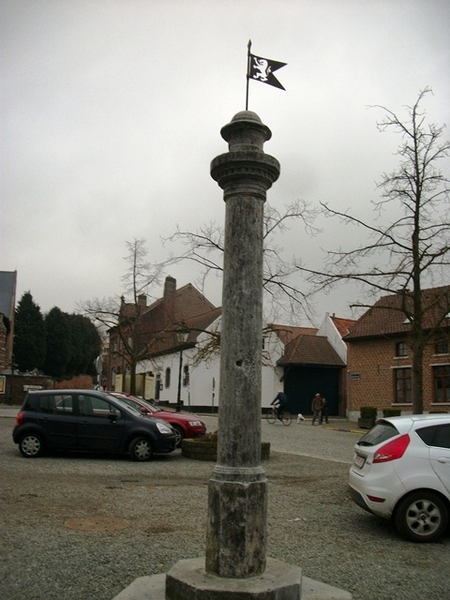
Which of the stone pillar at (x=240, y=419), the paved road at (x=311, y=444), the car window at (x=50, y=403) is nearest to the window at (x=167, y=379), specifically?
the paved road at (x=311, y=444)

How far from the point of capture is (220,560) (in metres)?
4.85

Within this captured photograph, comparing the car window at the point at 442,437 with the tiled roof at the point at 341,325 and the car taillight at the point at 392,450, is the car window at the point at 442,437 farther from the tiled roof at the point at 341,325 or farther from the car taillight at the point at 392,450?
the tiled roof at the point at 341,325

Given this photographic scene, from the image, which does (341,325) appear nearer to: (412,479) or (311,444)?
(311,444)

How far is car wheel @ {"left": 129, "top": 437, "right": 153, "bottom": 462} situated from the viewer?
47.2 ft

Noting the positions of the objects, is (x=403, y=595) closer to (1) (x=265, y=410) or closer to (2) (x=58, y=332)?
(1) (x=265, y=410)

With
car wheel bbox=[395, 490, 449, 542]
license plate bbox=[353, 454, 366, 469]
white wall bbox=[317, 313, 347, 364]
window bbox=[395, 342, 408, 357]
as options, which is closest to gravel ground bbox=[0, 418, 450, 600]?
car wheel bbox=[395, 490, 449, 542]

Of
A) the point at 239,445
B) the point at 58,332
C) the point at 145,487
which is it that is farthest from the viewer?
the point at 58,332

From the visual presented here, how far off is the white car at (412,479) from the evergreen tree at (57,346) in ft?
222

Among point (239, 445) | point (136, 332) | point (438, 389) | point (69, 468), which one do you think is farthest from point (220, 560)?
point (438, 389)

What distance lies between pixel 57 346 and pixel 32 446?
60.0 metres

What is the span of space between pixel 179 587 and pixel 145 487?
6.38m

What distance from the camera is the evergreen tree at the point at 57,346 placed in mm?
72438

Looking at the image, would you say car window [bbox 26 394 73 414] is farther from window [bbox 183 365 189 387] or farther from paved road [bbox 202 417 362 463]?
window [bbox 183 365 189 387]

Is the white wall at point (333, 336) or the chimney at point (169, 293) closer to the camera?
the white wall at point (333, 336)
